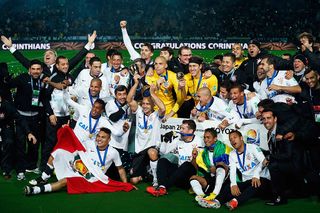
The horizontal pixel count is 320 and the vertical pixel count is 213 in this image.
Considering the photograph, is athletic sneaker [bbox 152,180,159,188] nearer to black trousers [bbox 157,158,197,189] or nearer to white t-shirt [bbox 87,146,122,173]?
black trousers [bbox 157,158,197,189]

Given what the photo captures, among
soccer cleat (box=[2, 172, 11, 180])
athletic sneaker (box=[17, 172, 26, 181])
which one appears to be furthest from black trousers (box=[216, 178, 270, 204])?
soccer cleat (box=[2, 172, 11, 180])

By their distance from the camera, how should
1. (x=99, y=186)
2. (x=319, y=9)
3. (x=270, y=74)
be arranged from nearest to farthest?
(x=99, y=186) < (x=270, y=74) < (x=319, y=9)

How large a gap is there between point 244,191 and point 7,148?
4.08 m

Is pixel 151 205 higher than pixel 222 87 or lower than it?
lower

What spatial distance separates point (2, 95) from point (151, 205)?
139 inches

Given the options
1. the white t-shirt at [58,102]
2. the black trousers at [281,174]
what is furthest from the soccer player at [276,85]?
the white t-shirt at [58,102]

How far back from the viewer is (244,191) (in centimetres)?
785

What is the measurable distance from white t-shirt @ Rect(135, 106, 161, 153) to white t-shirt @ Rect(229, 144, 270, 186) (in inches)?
62.9

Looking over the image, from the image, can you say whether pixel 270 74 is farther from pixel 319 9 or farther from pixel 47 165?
pixel 319 9

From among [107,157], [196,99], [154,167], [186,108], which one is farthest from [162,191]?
[186,108]

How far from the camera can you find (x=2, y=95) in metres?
9.74

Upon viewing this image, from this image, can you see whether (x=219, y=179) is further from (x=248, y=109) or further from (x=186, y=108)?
(x=186, y=108)

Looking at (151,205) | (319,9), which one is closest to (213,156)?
(151,205)

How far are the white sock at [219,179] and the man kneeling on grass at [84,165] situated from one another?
56.5 inches
